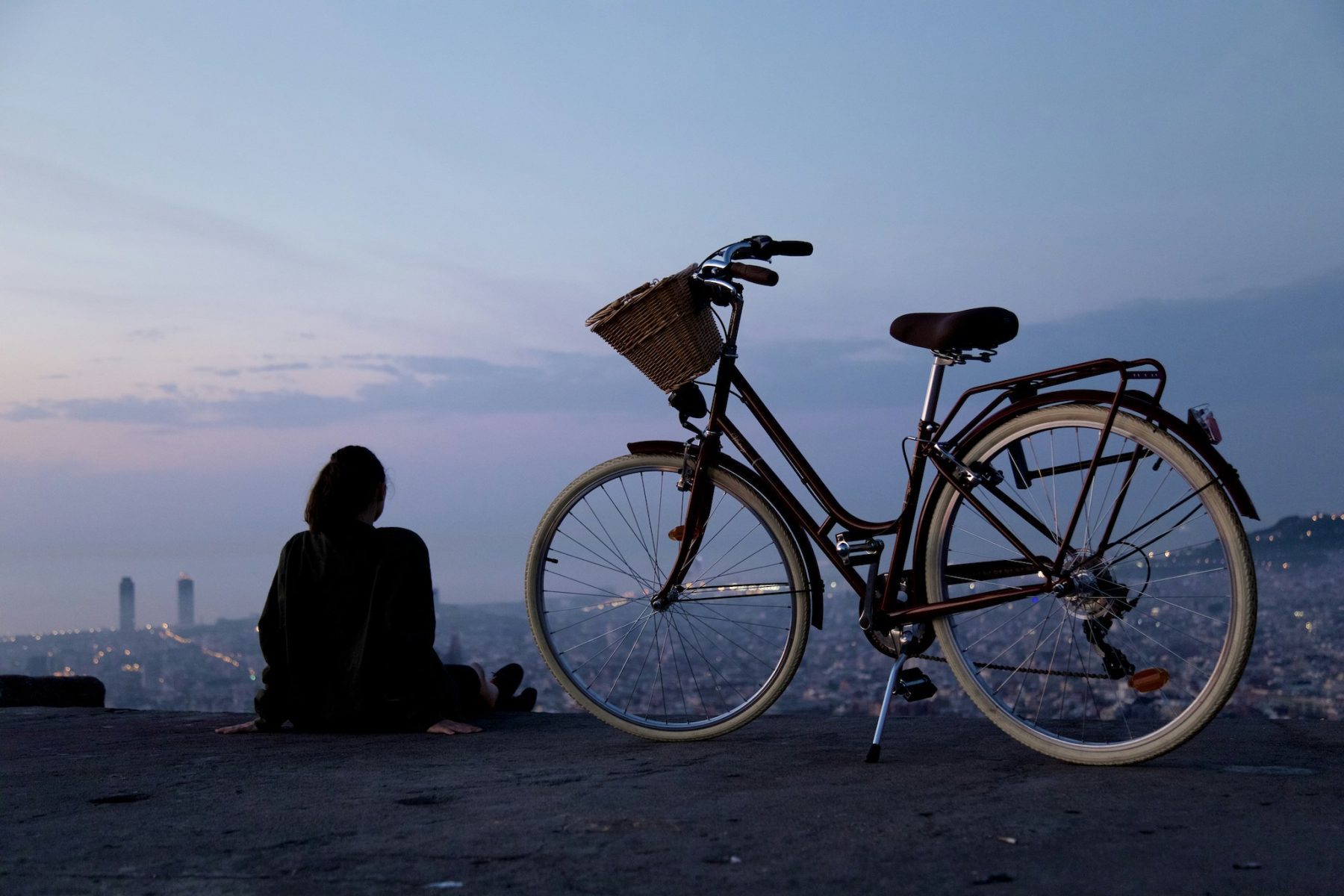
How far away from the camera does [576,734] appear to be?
415cm

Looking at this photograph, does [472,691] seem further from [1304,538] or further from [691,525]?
[1304,538]

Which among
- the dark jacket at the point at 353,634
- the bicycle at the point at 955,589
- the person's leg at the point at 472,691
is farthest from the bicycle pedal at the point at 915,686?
the person's leg at the point at 472,691

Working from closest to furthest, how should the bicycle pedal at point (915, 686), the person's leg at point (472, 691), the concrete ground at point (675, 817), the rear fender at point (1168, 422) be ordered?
1. the concrete ground at point (675, 817)
2. the rear fender at point (1168, 422)
3. the bicycle pedal at point (915, 686)
4. the person's leg at point (472, 691)

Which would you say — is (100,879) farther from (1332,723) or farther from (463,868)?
(1332,723)

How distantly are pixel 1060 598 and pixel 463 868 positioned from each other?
182 centimetres

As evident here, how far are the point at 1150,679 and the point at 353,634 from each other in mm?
2868

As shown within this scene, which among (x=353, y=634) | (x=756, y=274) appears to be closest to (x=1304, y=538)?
(x=756, y=274)

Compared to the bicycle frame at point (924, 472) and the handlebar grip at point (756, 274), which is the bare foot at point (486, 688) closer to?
the bicycle frame at point (924, 472)

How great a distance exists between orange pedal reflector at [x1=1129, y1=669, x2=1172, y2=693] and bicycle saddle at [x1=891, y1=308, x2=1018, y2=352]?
1.00 m

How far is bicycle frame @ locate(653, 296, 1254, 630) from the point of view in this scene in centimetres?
302

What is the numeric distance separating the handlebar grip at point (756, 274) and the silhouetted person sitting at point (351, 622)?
1.68 meters

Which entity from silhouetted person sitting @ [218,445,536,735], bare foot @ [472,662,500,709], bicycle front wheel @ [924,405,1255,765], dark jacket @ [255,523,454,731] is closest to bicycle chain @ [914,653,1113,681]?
bicycle front wheel @ [924,405,1255,765]

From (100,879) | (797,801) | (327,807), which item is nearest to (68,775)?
(327,807)

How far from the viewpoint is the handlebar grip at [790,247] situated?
371 cm
